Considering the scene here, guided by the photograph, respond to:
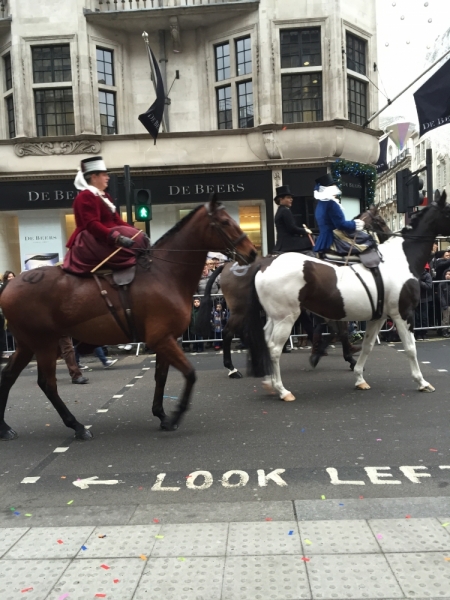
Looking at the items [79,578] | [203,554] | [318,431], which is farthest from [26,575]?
[318,431]

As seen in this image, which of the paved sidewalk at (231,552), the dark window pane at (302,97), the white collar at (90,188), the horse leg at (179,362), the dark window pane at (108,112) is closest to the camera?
the paved sidewalk at (231,552)

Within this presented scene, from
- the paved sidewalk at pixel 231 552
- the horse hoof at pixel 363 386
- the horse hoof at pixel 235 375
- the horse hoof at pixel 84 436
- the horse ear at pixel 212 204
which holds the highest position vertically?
the horse ear at pixel 212 204

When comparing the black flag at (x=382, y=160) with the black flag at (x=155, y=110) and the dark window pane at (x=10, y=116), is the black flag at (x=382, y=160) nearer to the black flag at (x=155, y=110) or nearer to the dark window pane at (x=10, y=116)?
the black flag at (x=155, y=110)

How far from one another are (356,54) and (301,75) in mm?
2436

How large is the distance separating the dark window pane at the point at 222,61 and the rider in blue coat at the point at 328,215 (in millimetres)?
13098

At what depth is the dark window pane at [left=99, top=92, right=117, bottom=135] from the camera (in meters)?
18.6

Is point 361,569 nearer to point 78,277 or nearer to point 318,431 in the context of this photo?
point 318,431

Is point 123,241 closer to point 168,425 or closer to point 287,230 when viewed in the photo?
point 168,425

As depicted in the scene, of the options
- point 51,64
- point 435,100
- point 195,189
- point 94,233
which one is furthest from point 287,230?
point 51,64

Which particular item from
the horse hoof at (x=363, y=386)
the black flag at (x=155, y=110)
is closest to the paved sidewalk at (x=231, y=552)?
the horse hoof at (x=363, y=386)

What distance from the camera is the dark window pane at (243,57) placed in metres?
18.2

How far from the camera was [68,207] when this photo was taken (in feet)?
61.1

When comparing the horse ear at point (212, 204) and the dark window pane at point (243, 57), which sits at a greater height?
the dark window pane at point (243, 57)

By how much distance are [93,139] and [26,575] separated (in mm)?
17123
